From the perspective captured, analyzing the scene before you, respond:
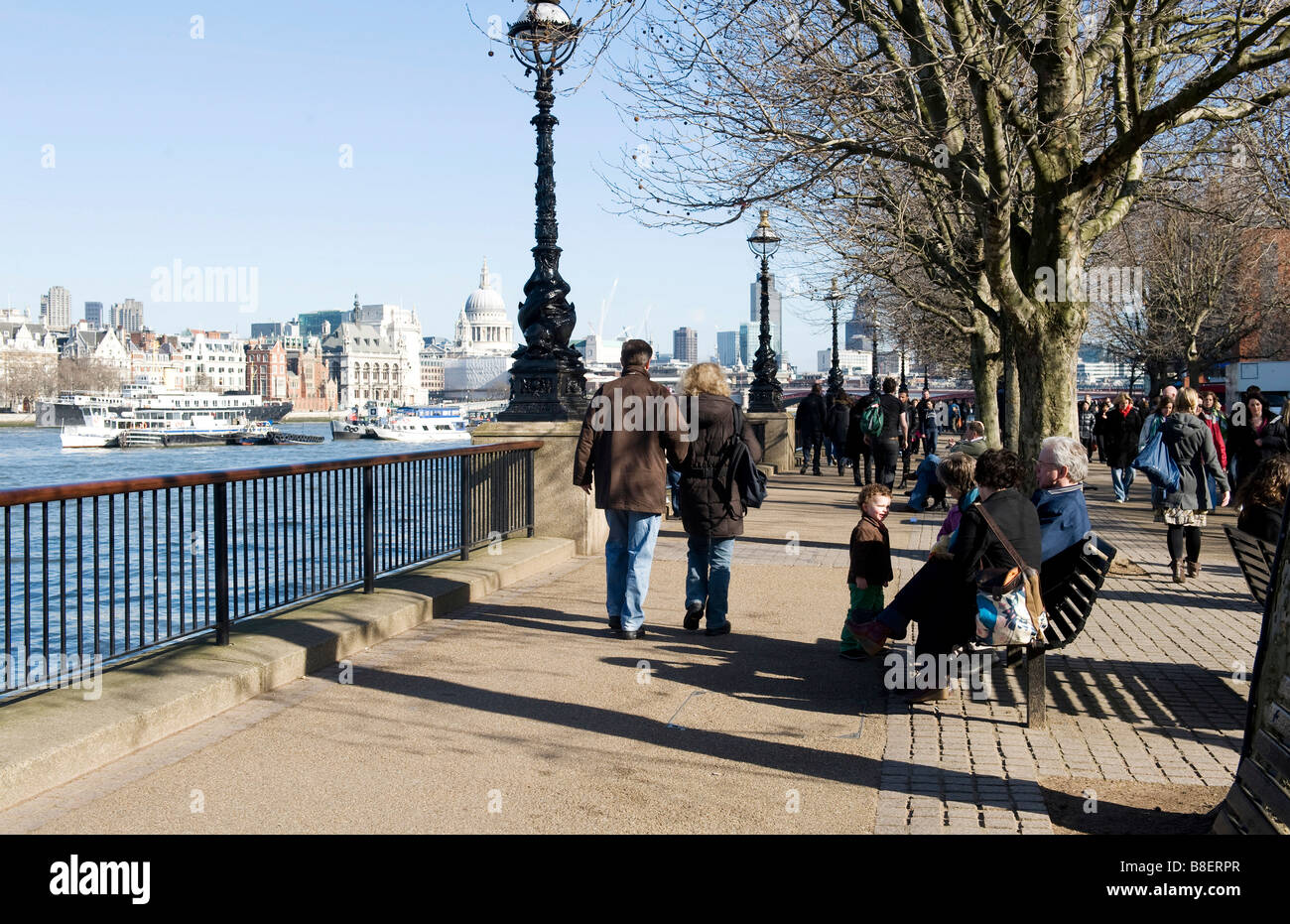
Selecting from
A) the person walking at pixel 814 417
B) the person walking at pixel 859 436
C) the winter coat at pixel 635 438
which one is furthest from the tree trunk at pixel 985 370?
the winter coat at pixel 635 438

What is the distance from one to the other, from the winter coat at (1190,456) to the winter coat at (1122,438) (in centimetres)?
940

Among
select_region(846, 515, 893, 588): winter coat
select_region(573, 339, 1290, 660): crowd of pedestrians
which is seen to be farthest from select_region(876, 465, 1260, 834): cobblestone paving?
select_region(846, 515, 893, 588): winter coat

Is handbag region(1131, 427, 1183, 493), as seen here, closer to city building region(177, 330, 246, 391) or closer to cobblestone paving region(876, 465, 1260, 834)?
cobblestone paving region(876, 465, 1260, 834)

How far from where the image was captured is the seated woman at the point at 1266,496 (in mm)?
7984

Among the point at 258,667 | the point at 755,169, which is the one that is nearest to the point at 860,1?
the point at 755,169

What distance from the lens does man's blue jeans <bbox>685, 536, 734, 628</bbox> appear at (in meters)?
8.30

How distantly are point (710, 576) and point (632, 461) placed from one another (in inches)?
36.9

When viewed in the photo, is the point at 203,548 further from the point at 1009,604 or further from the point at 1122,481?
the point at 1122,481

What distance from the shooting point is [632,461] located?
8.20 metres

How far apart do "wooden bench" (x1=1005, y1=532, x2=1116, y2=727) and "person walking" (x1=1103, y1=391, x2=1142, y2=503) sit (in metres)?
15.3

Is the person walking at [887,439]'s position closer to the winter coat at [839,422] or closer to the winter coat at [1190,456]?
the winter coat at [839,422]

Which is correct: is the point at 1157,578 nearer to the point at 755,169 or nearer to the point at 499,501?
the point at 755,169

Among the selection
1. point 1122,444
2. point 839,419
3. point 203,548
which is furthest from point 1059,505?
point 839,419
